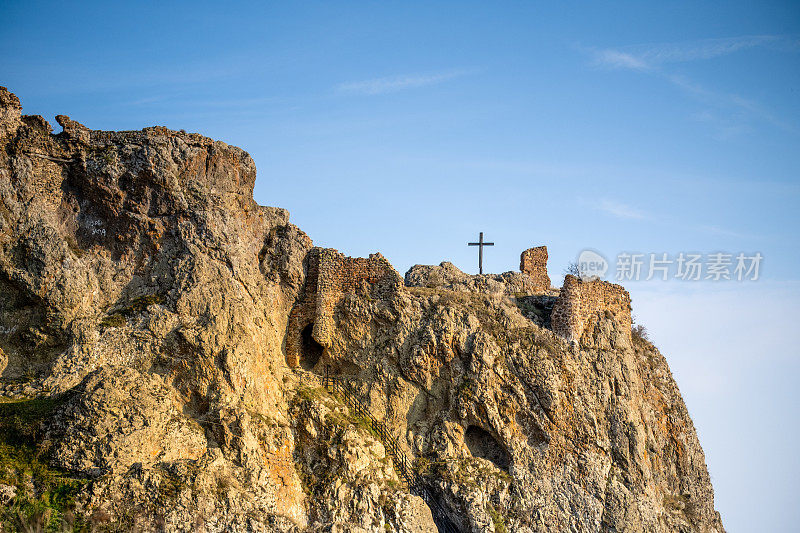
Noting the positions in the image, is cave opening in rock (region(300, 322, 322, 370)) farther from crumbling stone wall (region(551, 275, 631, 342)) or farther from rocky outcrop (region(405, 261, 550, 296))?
crumbling stone wall (region(551, 275, 631, 342))

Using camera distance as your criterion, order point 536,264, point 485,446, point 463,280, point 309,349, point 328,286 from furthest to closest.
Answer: point 536,264 < point 463,280 < point 309,349 < point 328,286 < point 485,446

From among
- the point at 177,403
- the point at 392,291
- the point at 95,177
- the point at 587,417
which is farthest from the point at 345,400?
the point at 95,177

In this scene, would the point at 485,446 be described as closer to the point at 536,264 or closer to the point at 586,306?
the point at 586,306

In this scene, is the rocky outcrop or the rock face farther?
the rocky outcrop

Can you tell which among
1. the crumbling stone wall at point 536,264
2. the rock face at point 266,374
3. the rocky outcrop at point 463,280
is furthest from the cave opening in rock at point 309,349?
the crumbling stone wall at point 536,264

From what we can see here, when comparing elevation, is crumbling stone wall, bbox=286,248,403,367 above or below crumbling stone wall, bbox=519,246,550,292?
A: below

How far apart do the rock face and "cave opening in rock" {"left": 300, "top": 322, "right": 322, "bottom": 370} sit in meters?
0.10

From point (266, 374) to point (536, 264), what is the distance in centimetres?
1407

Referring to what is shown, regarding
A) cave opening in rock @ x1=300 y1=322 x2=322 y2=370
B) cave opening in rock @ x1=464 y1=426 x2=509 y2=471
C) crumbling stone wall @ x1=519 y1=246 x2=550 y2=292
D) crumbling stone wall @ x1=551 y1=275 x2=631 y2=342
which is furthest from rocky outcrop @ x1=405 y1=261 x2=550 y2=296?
cave opening in rock @ x1=464 y1=426 x2=509 y2=471

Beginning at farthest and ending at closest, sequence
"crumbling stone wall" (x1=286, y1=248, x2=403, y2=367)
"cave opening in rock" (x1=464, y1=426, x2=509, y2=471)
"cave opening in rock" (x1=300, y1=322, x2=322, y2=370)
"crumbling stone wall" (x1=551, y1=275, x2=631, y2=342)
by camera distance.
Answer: "crumbling stone wall" (x1=551, y1=275, x2=631, y2=342)
"cave opening in rock" (x1=300, y1=322, x2=322, y2=370)
"crumbling stone wall" (x1=286, y1=248, x2=403, y2=367)
"cave opening in rock" (x1=464, y1=426, x2=509, y2=471)

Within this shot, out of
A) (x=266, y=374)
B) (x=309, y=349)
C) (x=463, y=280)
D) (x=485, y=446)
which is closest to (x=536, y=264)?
(x=463, y=280)

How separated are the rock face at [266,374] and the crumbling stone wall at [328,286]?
0.07 m

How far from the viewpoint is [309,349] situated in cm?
2922

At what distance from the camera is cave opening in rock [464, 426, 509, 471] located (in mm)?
27688
